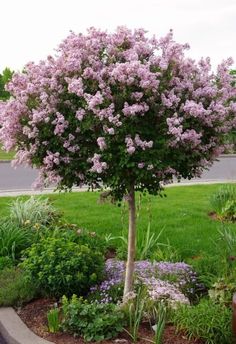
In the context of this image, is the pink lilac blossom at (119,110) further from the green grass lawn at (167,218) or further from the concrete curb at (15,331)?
the green grass lawn at (167,218)

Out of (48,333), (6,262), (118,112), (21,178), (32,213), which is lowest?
(48,333)

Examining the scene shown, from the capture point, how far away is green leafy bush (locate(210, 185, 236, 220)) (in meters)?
9.20

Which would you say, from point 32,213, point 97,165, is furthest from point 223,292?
point 32,213

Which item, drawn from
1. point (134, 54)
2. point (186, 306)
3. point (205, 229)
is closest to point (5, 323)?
point (186, 306)

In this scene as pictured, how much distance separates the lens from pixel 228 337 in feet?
14.0

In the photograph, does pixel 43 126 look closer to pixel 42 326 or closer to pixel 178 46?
pixel 178 46

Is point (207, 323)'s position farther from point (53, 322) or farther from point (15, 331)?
point (15, 331)

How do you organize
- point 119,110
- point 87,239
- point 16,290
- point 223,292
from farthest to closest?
point 87,239, point 16,290, point 223,292, point 119,110

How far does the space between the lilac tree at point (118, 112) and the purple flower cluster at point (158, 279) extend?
3.17ft

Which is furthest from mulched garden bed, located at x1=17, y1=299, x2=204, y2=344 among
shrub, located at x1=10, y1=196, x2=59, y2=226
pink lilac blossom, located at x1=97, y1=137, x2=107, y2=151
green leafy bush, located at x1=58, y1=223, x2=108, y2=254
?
shrub, located at x1=10, y1=196, x2=59, y2=226

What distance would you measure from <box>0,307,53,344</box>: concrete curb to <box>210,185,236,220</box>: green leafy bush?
490cm

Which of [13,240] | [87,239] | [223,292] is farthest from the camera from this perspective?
[13,240]

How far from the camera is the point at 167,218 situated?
898cm

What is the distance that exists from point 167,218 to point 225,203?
1.17 meters
